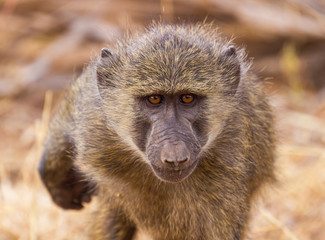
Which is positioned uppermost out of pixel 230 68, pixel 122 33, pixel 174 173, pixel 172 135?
pixel 122 33

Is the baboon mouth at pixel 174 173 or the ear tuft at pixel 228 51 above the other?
the ear tuft at pixel 228 51

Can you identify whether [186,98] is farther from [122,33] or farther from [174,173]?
[122,33]

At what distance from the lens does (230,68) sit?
330 cm

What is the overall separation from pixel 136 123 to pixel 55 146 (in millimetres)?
961

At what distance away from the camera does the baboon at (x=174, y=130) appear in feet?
10.1

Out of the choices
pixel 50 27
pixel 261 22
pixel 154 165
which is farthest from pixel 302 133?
pixel 154 165

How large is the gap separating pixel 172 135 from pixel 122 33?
10.9 feet

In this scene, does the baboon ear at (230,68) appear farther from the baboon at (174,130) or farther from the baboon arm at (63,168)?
the baboon arm at (63,168)

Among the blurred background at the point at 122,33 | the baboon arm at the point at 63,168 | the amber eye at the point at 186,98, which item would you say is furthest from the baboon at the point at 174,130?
the blurred background at the point at 122,33

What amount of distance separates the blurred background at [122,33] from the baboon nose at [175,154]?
2897mm

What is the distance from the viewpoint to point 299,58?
850cm

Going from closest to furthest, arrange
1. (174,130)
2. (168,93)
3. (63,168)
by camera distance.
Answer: (174,130)
(168,93)
(63,168)

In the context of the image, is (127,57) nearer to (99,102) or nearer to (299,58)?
(99,102)

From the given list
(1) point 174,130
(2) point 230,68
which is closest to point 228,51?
(2) point 230,68
